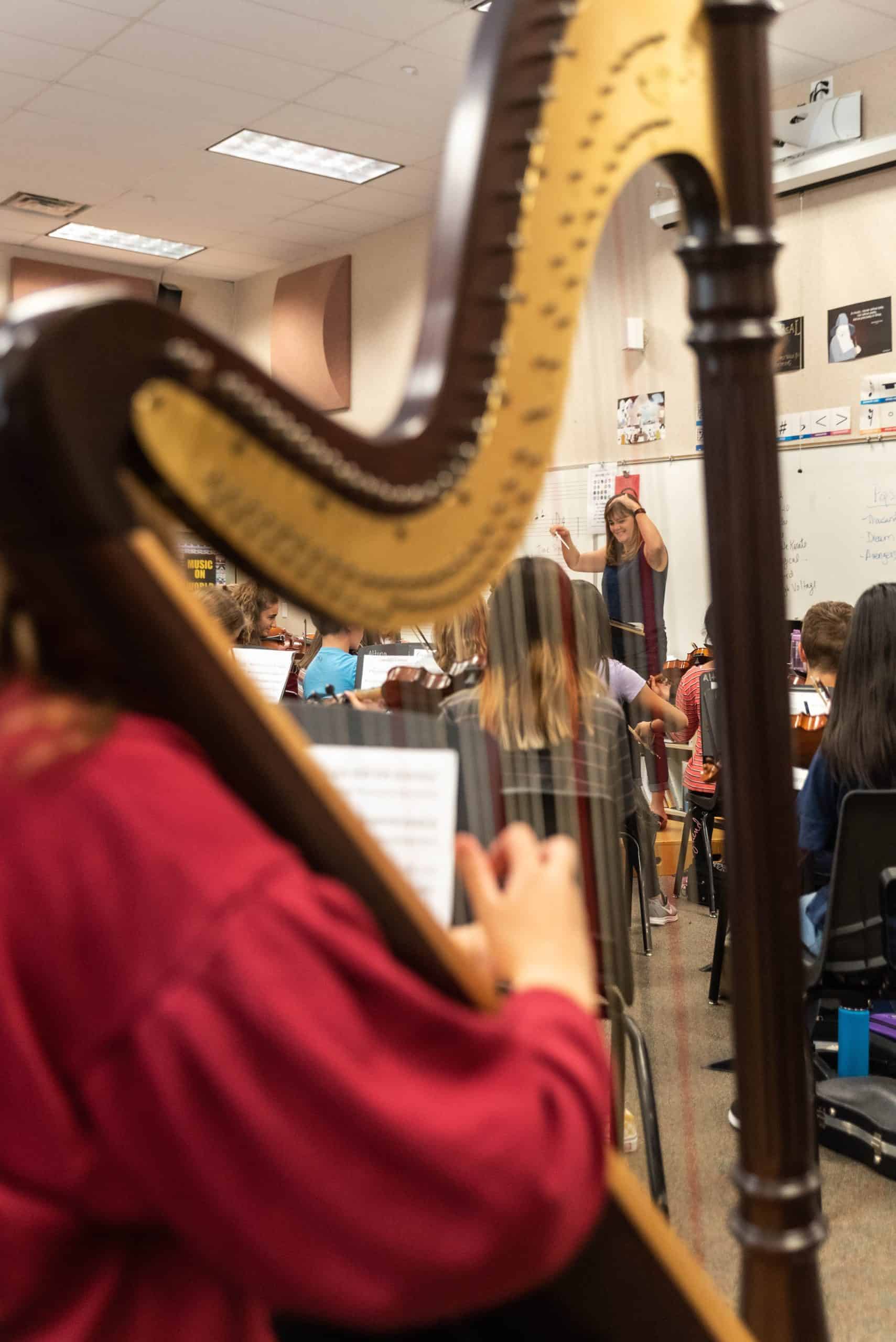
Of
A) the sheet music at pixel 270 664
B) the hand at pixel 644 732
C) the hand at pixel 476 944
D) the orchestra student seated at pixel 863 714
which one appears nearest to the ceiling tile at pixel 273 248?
the sheet music at pixel 270 664

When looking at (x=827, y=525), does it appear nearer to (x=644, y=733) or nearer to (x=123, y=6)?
(x=644, y=733)

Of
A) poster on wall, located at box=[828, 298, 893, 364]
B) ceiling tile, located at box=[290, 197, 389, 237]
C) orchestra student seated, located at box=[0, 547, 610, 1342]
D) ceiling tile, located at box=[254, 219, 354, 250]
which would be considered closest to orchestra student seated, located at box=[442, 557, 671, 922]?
orchestra student seated, located at box=[0, 547, 610, 1342]

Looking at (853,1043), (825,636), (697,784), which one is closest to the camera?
(853,1043)

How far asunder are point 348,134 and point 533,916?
20.3 feet

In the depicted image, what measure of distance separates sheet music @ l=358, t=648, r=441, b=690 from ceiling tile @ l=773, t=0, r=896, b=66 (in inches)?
113

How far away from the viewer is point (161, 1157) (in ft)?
1.74

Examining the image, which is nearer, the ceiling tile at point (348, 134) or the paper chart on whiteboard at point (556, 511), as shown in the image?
the paper chart on whiteboard at point (556, 511)

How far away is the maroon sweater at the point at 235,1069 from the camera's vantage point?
52 cm

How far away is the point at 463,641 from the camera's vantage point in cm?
148

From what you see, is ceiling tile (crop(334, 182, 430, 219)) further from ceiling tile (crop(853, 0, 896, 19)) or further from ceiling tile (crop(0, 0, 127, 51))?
ceiling tile (crop(853, 0, 896, 19))

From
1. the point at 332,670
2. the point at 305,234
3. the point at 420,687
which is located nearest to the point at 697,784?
the point at 332,670

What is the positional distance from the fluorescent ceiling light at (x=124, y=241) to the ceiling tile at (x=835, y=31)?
4.46 metres

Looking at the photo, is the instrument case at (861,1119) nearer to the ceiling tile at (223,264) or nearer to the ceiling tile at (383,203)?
the ceiling tile at (383,203)

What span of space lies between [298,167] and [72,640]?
266 inches
